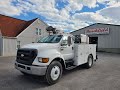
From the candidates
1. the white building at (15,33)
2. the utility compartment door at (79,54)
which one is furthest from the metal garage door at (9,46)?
the utility compartment door at (79,54)

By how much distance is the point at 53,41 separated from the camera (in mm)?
7191

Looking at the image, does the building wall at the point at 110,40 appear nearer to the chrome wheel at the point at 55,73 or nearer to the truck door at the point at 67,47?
the truck door at the point at 67,47

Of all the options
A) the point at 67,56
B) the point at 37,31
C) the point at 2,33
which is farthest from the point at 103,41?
the point at 67,56

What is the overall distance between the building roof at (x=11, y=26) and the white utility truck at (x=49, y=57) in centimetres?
1492

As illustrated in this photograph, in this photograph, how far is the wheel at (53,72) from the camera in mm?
5932

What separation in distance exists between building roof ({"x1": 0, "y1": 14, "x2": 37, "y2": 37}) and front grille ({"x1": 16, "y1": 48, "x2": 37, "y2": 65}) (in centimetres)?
1484

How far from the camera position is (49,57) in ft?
19.6

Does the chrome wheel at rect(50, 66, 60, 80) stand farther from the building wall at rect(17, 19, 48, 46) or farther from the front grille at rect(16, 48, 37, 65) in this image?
the building wall at rect(17, 19, 48, 46)

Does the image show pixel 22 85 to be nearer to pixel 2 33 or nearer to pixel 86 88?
pixel 86 88

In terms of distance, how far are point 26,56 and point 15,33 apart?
1680cm

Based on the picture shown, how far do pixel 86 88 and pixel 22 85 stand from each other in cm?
269

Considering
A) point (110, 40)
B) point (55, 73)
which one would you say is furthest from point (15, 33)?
point (55, 73)

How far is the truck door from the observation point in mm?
7133

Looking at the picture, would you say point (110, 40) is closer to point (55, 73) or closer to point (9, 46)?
point (9, 46)
